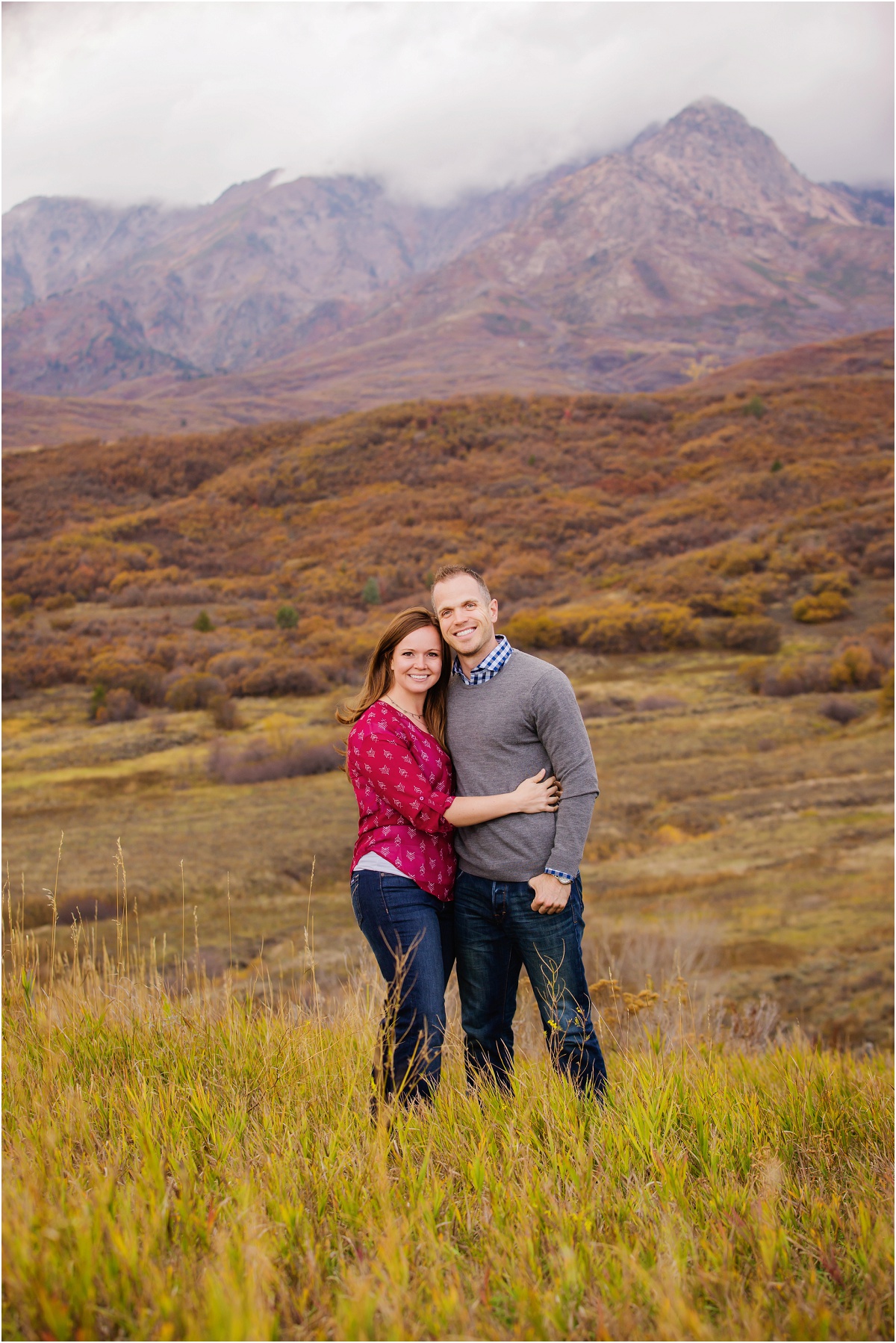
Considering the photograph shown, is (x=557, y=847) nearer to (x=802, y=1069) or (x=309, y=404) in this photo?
(x=802, y=1069)

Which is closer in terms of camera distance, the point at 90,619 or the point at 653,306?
the point at 90,619

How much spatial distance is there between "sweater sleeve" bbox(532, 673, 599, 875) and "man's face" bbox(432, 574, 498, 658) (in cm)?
24

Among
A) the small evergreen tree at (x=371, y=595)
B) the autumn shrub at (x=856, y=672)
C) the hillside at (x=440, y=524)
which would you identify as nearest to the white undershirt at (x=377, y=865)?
the autumn shrub at (x=856, y=672)

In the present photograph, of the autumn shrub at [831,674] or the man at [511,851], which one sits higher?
the man at [511,851]

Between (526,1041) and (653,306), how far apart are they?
144 metres

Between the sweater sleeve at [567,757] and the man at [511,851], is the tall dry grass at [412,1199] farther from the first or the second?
the sweater sleeve at [567,757]

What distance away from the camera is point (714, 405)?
44188 mm

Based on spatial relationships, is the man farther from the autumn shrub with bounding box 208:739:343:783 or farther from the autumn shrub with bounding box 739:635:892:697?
the autumn shrub with bounding box 739:635:892:697

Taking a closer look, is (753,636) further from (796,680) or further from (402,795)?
(402,795)

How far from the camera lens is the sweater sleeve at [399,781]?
2.41 meters

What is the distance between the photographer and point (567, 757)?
8.16 ft

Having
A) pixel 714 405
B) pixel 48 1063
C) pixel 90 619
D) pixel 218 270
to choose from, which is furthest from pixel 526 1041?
pixel 218 270

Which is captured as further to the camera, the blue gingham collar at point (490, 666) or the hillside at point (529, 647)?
the hillside at point (529, 647)

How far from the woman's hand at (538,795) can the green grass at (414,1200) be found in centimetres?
76
